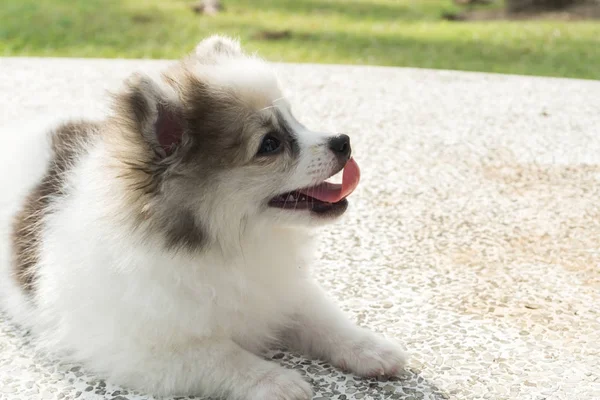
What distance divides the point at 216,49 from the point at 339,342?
1.13m

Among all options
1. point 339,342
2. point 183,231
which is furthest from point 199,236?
point 339,342

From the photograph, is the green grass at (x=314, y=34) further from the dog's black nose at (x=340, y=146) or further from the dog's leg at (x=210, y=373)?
the dog's leg at (x=210, y=373)

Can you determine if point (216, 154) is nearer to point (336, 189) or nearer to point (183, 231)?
point (183, 231)

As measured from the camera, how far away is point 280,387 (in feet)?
7.32

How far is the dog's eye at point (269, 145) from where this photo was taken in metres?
2.33

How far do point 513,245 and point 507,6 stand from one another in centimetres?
1032

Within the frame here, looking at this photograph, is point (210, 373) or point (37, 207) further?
point (37, 207)

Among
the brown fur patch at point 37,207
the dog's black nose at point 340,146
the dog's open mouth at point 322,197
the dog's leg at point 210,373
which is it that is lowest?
the dog's leg at point 210,373

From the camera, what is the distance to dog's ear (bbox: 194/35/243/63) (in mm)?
2543

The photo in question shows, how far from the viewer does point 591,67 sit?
28.6 ft

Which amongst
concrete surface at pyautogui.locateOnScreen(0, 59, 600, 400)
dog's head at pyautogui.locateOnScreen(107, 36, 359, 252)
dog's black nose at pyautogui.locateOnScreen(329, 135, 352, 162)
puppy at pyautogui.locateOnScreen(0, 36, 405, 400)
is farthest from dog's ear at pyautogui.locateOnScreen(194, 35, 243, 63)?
concrete surface at pyautogui.locateOnScreen(0, 59, 600, 400)

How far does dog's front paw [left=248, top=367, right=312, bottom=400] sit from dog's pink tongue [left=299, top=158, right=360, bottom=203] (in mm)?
587

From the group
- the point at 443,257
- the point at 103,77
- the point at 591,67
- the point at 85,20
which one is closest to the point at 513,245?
the point at 443,257

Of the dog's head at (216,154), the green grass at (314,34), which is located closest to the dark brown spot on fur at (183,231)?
the dog's head at (216,154)
